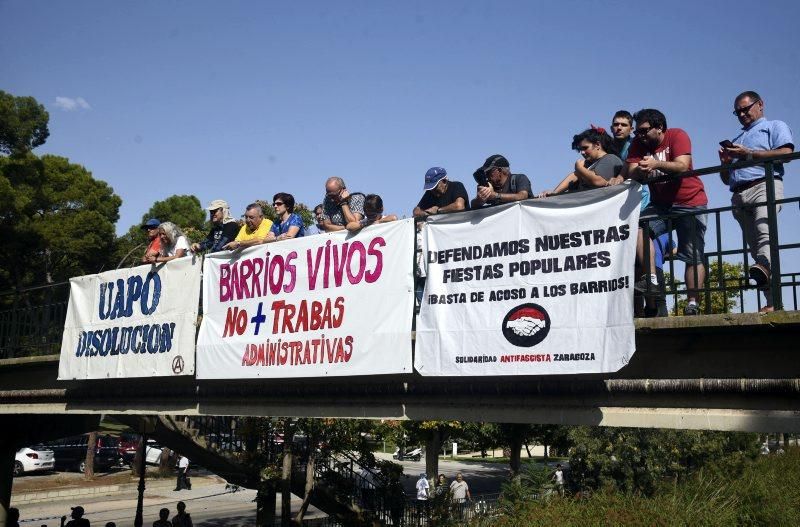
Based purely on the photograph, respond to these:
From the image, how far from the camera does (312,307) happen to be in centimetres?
Result: 916

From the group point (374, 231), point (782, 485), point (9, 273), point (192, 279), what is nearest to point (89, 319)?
point (192, 279)

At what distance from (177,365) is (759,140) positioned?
737cm

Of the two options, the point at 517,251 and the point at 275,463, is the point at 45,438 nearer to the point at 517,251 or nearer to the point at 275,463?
the point at 275,463

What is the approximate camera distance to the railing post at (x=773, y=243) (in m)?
6.50

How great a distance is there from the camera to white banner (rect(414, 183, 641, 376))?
6.88 m

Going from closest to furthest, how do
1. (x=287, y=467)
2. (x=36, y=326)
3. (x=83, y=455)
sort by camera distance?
(x=36, y=326) < (x=287, y=467) < (x=83, y=455)

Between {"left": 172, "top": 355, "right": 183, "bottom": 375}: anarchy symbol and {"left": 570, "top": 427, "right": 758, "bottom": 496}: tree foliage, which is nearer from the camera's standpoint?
{"left": 172, "top": 355, "right": 183, "bottom": 375}: anarchy symbol

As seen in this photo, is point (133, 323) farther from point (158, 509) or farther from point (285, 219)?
point (158, 509)

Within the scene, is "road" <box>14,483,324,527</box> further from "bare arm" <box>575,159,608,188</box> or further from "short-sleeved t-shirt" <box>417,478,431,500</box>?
"bare arm" <box>575,159,608,188</box>

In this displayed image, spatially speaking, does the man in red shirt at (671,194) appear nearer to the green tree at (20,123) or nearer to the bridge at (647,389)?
the bridge at (647,389)

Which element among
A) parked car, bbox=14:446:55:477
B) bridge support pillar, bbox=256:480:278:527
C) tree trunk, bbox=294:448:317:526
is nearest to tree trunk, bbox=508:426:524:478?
bridge support pillar, bbox=256:480:278:527

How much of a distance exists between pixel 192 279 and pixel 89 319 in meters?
2.69

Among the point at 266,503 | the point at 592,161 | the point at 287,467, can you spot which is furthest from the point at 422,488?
the point at 592,161

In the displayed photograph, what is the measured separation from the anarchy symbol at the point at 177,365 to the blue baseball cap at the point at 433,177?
4169 millimetres
